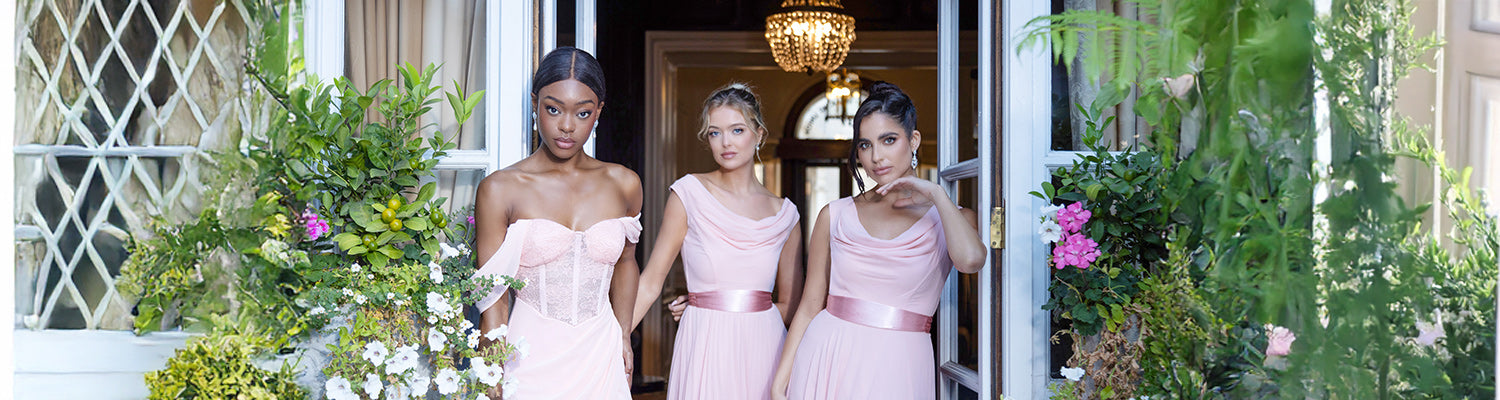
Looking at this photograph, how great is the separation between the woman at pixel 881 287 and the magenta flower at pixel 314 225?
1.21 metres

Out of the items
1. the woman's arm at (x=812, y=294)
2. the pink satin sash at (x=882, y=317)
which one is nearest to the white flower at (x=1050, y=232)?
the pink satin sash at (x=882, y=317)

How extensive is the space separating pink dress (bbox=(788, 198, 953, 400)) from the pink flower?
3.66 ft

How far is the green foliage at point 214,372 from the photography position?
6.35 ft

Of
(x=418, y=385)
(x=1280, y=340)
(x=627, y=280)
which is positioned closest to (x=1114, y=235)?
(x=1280, y=340)

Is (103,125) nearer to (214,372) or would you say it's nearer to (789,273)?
(214,372)

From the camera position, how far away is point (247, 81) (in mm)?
2055

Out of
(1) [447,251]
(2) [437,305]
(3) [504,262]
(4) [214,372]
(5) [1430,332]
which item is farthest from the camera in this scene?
(3) [504,262]

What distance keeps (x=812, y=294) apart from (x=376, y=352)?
1.21m

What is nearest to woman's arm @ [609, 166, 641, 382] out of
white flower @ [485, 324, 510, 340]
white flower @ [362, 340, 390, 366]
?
white flower @ [485, 324, 510, 340]

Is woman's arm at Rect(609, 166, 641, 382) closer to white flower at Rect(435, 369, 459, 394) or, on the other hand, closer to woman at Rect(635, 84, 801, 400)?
woman at Rect(635, 84, 801, 400)

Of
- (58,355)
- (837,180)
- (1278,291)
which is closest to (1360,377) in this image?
(1278,291)

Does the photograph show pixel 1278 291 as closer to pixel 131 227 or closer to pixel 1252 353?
pixel 1252 353

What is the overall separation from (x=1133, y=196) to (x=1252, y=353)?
471 millimetres

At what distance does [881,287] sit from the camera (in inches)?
104
